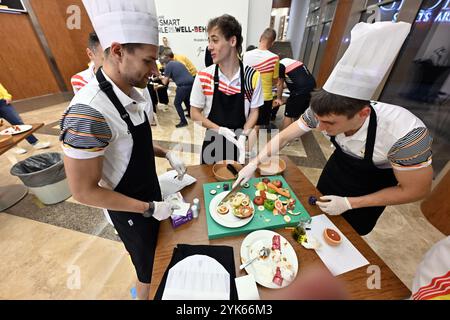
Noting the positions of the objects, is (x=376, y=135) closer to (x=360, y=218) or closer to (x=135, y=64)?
(x=360, y=218)

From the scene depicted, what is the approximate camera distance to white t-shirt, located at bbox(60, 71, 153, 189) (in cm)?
68

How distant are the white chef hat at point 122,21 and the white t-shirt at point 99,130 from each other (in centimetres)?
18

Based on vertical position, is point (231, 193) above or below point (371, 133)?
below

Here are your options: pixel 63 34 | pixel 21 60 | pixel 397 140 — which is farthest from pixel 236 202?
pixel 63 34

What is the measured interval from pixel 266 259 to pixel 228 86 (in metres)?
1.37

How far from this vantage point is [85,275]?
5.38 ft

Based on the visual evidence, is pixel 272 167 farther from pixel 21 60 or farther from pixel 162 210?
pixel 21 60

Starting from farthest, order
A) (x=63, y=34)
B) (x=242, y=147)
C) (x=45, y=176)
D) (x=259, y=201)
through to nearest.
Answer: (x=63, y=34) → (x=45, y=176) → (x=242, y=147) → (x=259, y=201)

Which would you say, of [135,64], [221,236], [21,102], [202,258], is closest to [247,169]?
[221,236]

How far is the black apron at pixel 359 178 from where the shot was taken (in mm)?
1055

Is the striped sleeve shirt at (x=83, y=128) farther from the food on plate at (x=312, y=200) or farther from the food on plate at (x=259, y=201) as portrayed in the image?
the food on plate at (x=312, y=200)

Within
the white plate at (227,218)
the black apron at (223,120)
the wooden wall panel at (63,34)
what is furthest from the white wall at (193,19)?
the white plate at (227,218)

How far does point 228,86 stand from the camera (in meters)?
1.64
